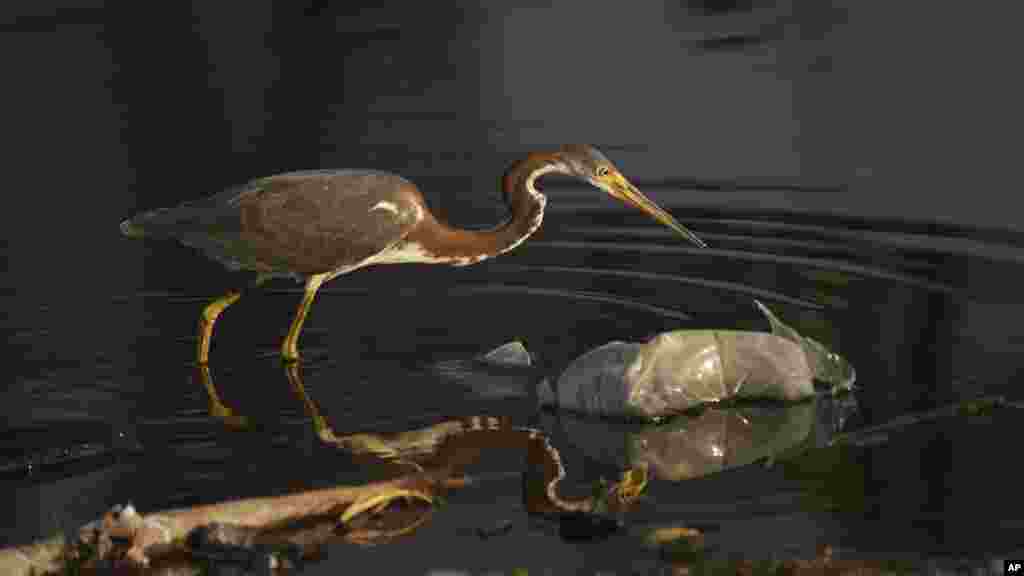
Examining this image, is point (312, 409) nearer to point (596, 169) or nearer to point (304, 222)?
point (304, 222)

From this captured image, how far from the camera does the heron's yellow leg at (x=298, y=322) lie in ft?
33.8

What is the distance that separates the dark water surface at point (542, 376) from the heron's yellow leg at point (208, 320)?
0.58 feet

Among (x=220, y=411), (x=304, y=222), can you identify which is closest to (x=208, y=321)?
(x=304, y=222)

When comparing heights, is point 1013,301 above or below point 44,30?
below

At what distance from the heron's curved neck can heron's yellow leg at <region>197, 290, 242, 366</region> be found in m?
1.01

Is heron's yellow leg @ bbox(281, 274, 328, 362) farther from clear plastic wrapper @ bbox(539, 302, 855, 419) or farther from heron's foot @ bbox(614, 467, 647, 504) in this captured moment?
heron's foot @ bbox(614, 467, 647, 504)

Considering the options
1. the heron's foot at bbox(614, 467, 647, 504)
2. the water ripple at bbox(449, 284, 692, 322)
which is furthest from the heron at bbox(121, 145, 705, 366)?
the heron's foot at bbox(614, 467, 647, 504)

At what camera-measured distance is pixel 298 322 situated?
10414 millimetres

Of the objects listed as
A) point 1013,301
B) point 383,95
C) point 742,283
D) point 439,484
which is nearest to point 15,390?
point 439,484

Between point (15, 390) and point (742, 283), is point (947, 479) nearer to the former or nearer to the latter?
point (742, 283)

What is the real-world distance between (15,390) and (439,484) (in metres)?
2.63

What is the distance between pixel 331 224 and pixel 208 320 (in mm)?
802

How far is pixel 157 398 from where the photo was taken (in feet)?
31.8

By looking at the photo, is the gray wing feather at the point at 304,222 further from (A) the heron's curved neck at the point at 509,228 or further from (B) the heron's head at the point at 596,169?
(B) the heron's head at the point at 596,169
